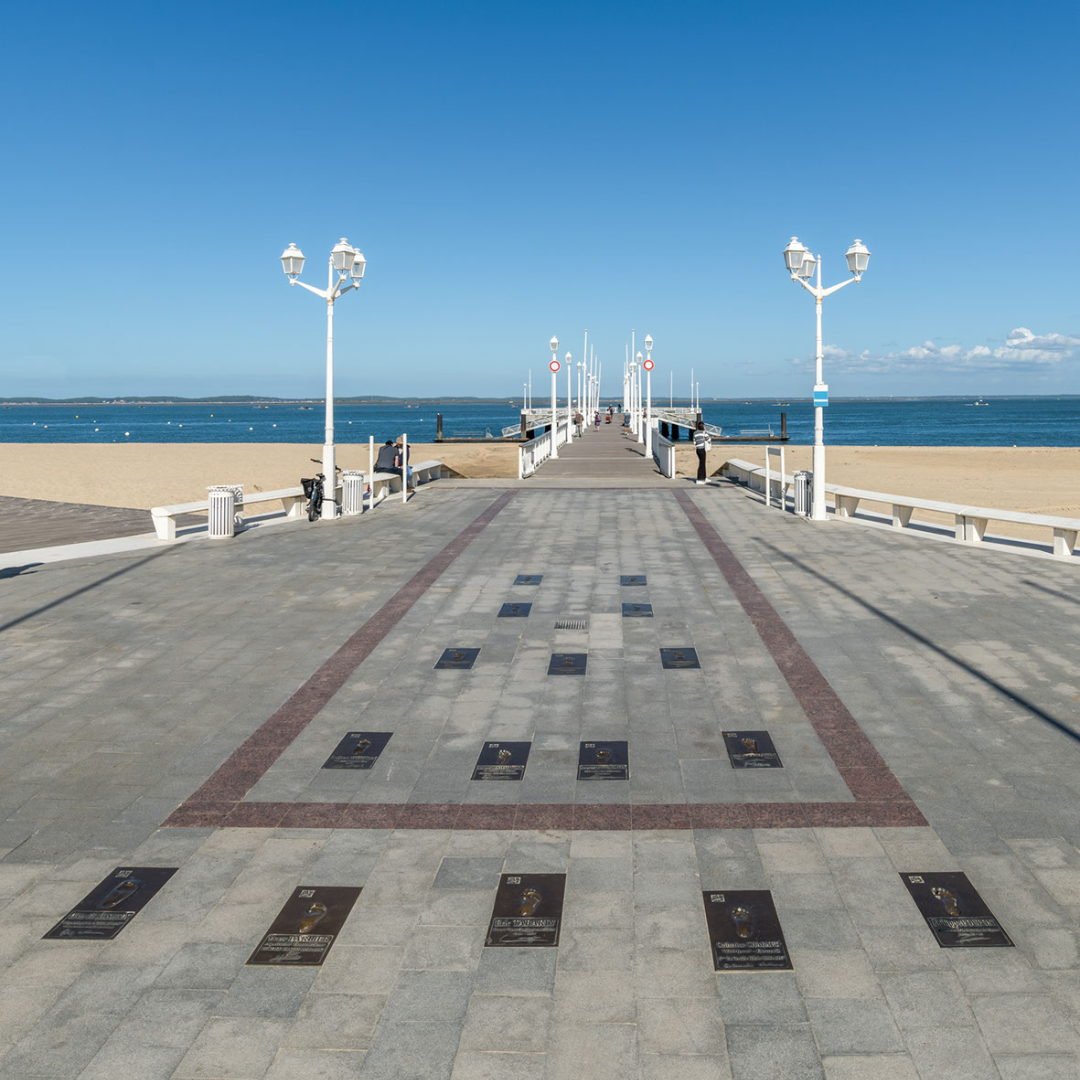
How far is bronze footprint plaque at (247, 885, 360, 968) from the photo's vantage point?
4.33 m

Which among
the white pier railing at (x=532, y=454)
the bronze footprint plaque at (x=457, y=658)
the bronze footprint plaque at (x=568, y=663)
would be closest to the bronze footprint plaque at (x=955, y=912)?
the bronze footprint plaque at (x=568, y=663)

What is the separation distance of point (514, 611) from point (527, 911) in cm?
645

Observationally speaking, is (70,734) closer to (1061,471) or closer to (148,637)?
(148,637)

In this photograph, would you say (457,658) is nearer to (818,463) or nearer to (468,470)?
(818,463)

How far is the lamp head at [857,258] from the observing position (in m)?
17.7

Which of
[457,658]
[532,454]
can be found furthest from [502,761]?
[532,454]

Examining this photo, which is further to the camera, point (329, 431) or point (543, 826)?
point (329, 431)

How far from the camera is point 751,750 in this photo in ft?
22.4

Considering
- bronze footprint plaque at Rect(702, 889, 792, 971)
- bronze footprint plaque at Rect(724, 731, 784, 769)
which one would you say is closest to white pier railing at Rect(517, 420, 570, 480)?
bronze footprint plaque at Rect(724, 731, 784, 769)

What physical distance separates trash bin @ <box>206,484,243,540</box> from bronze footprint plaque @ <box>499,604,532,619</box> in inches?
282

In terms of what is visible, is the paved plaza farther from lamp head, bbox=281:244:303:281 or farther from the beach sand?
the beach sand

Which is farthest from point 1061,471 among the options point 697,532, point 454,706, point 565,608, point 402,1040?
point 402,1040

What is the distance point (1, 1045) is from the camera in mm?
3738

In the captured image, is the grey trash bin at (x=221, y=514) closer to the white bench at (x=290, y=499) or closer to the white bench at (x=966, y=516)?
the white bench at (x=290, y=499)
